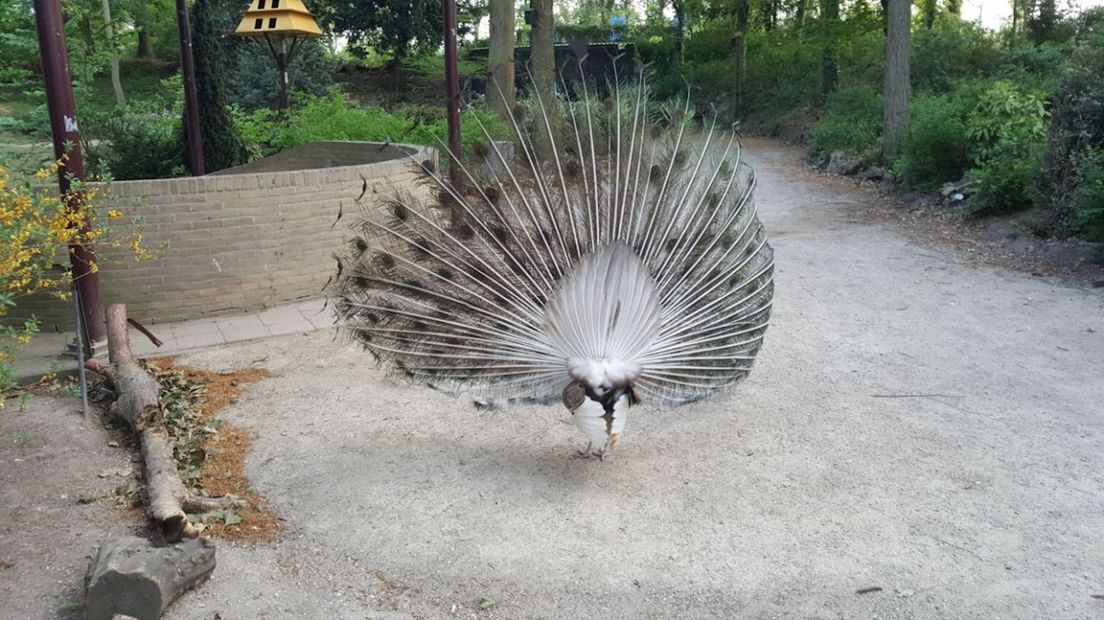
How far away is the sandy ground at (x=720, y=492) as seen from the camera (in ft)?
14.3

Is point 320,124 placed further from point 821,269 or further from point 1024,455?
point 1024,455

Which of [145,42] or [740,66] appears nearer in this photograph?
[740,66]

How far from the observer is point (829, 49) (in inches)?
1014

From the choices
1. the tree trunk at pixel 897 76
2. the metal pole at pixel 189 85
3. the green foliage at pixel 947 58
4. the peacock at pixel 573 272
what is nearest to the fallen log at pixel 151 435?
the peacock at pixel 573 272

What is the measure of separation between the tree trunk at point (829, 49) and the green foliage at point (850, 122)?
157 cm

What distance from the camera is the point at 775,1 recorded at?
33.6 m

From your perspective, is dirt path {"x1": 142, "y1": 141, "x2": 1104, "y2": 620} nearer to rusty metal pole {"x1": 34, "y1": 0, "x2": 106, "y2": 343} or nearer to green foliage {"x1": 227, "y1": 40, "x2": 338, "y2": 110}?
rusty metal pole {"x1": 34, "y1": 0, "x2": 106, "y2": 343}

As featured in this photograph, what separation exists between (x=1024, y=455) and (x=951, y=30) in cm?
2284

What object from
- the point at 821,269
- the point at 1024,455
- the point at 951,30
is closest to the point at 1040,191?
the point at 821,269

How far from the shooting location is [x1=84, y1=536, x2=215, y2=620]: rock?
156 inches

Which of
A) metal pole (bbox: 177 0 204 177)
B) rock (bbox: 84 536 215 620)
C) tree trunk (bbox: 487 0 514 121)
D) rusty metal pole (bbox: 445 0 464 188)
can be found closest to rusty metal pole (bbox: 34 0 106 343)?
rock (bbox: 84 536 215 620)

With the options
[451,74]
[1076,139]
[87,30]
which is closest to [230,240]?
[451,74]

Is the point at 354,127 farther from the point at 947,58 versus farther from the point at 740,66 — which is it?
the point at 740,66

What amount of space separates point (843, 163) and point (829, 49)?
25.9ft
